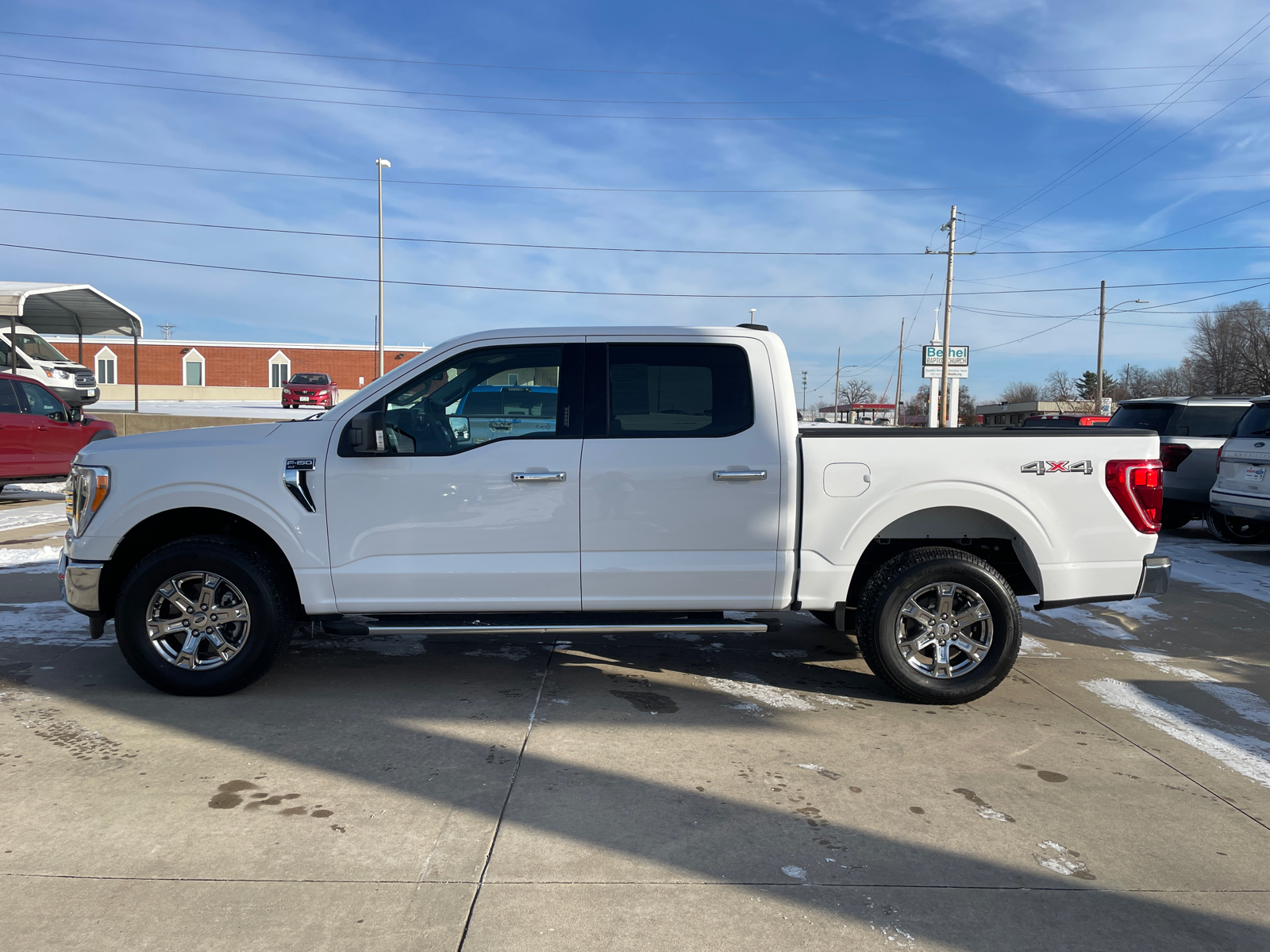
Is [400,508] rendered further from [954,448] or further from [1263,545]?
[1263,545]

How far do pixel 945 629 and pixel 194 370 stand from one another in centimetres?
6520

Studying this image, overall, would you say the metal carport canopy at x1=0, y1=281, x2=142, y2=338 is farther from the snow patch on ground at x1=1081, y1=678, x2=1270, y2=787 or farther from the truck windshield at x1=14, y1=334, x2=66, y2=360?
the snow patch on ground at x1=1081, y1=678, x2=1270, y2=787

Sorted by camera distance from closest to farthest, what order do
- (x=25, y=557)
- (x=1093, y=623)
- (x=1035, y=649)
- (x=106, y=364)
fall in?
1. (x=1035, y=649)
2. (x=1093, y=623)
3. (x=25, y=557)
4. (x=106, y=364)

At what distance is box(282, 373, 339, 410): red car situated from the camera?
126 ft

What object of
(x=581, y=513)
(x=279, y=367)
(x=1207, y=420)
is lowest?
(x=581, y=513)

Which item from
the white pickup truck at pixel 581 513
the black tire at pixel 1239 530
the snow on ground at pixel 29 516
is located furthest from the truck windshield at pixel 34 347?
the black tire at pixel 1239 530

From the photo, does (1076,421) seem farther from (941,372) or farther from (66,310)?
(66,310)

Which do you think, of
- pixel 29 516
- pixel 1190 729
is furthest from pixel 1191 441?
pixel 29 516

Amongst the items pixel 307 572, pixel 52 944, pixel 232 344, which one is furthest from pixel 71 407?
pixel 232 344

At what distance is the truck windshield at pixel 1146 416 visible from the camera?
11.3 metres

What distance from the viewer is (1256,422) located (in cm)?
937

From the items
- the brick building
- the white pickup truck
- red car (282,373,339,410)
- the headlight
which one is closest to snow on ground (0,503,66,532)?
the headlight

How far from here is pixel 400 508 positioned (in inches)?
180

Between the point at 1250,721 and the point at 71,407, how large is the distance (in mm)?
14637
